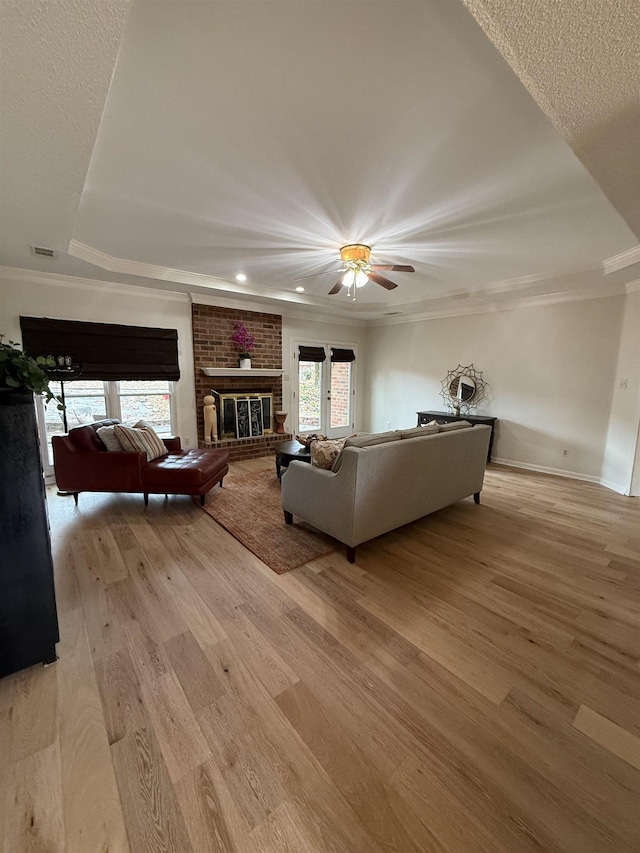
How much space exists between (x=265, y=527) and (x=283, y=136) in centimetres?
272

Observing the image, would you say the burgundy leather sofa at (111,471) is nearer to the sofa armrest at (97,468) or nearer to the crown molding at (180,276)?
the sofa armrest at (97,468)

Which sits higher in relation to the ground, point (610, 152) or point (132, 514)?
point (610, 152)

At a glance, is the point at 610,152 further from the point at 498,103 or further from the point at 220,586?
the point at 220,586

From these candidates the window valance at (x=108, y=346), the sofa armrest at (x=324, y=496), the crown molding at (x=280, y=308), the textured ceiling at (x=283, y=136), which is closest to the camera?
the textured ceiling at (x=283, y=136)

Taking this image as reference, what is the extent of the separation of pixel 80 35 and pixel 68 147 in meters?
0.75

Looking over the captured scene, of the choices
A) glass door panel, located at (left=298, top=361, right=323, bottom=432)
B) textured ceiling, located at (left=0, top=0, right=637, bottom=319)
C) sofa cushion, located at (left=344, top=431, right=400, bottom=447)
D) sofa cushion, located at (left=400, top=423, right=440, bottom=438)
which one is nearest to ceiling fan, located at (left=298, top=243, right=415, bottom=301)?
textured ceiling, located at (left=0, top=0, right=637, bottom=319)

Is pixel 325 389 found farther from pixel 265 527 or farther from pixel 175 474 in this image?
pixel 265 527

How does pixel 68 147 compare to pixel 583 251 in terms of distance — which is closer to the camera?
pixel 68 147

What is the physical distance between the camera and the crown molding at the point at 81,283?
3.68 metres

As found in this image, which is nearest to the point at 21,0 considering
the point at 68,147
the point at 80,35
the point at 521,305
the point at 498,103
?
the point at 80,35

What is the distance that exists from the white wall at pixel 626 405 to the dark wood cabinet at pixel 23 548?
5.45m

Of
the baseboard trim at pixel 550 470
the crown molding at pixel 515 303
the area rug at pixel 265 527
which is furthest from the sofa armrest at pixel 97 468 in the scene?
the baseboard trim at pixel 550 470

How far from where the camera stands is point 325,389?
6707 mm

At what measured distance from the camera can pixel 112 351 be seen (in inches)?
167
